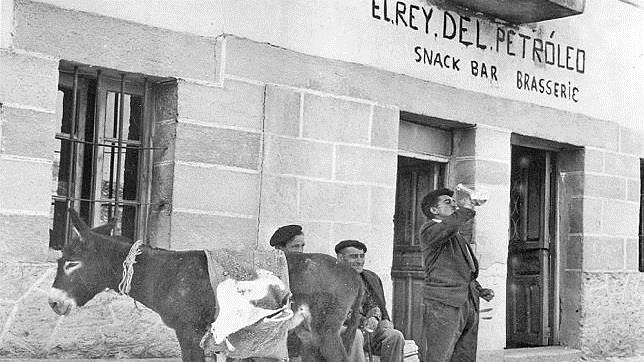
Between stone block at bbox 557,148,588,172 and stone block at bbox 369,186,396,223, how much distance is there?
8.90 feet

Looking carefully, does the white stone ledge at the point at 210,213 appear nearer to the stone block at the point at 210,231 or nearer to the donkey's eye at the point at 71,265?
the stone block at the point at 210,231

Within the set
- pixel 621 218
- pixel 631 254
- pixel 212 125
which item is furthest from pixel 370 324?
pixel 631 254

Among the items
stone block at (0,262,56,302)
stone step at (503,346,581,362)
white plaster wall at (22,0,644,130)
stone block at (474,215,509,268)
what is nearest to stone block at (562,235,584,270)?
stone step at (503,346,581,362)

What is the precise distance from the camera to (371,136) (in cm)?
732

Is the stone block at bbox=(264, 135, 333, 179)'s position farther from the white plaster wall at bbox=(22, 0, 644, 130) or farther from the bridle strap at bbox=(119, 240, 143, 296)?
the bridle strap at bbox=(119, 240, 143, 296)

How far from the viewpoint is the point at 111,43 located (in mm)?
5840

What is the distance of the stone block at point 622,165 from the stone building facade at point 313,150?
2cm

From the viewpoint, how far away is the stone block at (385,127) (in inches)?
289

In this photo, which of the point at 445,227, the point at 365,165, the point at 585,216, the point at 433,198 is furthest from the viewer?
the point at 585,216

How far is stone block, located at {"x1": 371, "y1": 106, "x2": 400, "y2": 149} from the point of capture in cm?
735

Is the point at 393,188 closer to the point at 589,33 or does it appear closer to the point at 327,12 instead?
the point at 327,12

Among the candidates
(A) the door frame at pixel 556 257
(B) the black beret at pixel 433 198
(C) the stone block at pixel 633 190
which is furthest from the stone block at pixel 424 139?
(C) the stone block at pixel 633 190

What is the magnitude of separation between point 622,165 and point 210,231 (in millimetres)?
5221

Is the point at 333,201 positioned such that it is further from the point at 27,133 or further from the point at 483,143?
the point at 27,133
